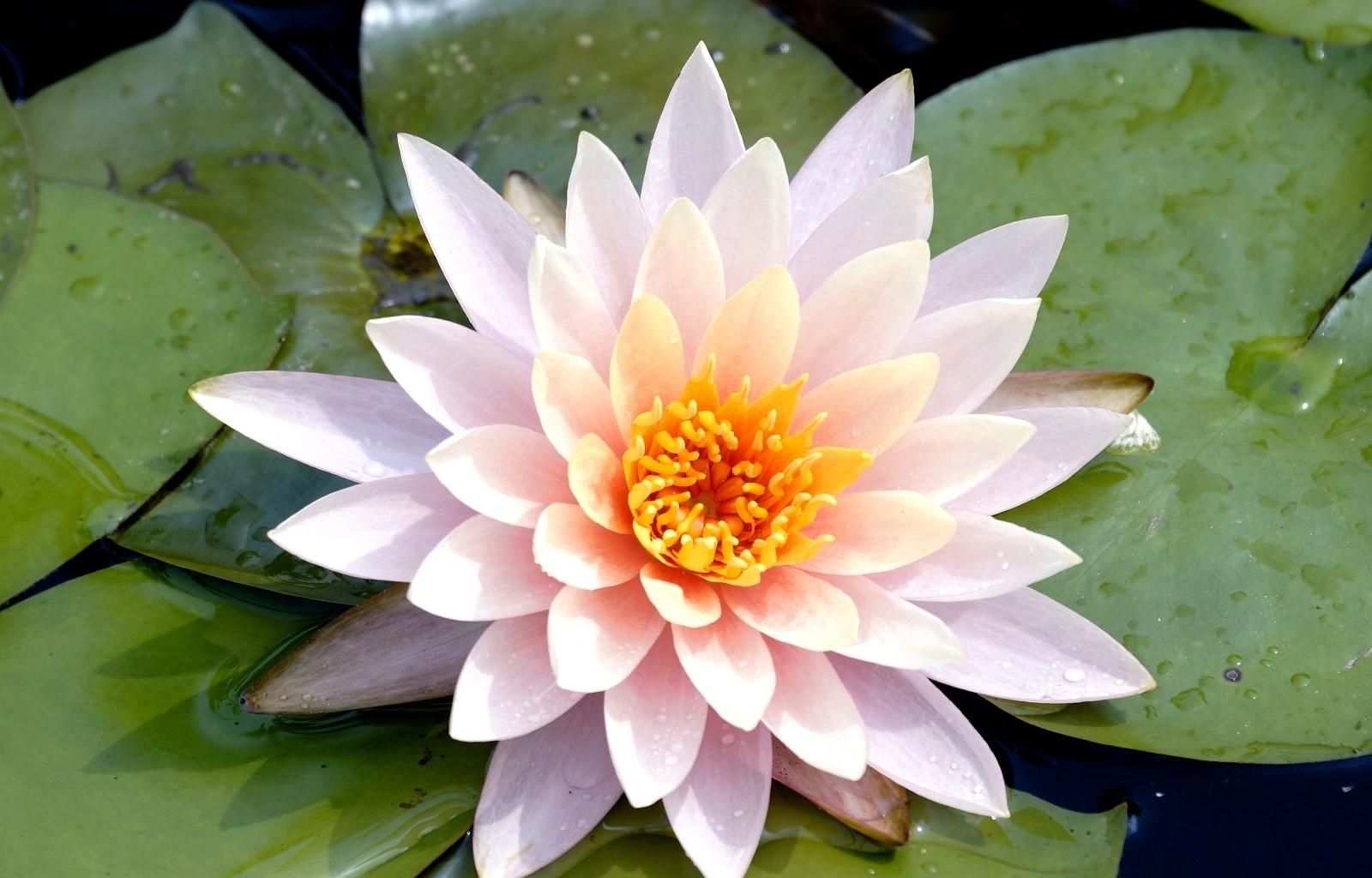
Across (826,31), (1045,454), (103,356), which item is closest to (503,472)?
(1045,454)

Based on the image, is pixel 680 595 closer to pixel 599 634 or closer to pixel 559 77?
pixel 599 634

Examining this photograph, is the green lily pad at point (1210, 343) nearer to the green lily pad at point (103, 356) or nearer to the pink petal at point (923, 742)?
the pink petal at point (923, 742)

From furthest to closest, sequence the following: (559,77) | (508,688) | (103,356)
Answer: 1. (559,77)
2. (103,356)
3. (508,688)

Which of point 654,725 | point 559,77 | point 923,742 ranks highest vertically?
point 559,77

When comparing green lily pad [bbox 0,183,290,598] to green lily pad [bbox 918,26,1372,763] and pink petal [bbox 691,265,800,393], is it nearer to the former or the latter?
pink petal [bbox 691,265,800,393]

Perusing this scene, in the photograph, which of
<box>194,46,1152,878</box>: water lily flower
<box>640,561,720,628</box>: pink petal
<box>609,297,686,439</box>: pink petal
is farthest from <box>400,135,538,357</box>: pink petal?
<box>640,561,720,628</box>: pink petal

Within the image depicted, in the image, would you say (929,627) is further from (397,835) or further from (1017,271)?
(397,835)

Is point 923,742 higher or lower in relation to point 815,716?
lower

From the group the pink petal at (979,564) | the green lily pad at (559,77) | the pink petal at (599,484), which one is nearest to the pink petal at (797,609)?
the pink petal at (979,564)
